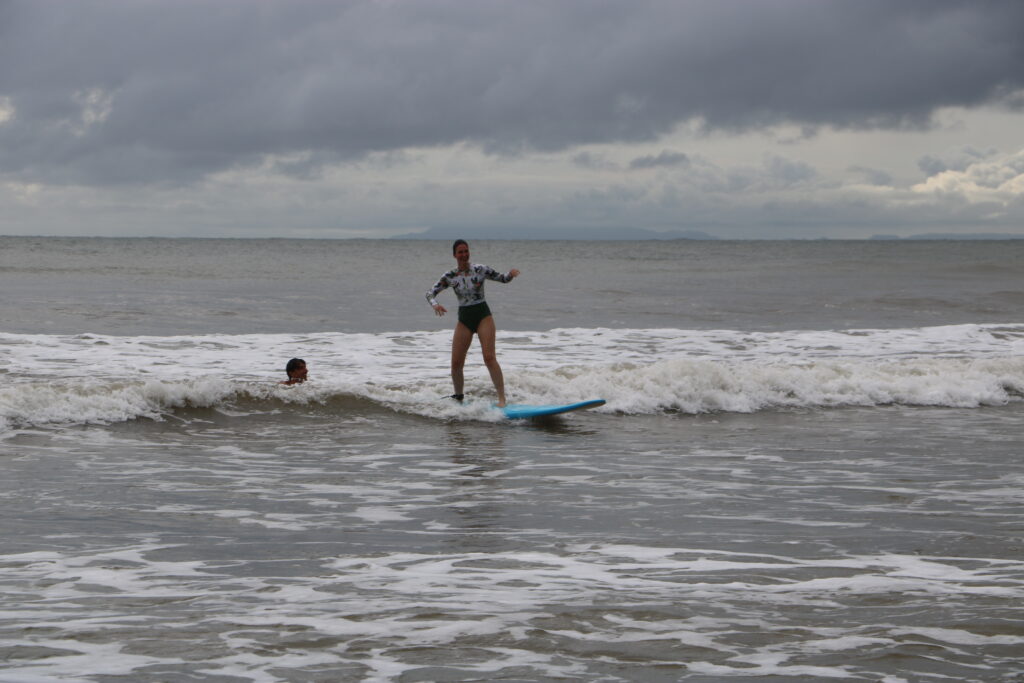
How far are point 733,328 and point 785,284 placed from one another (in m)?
18.7

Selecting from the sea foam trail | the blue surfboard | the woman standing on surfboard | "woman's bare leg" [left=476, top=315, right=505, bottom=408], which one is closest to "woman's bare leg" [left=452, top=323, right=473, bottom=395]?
the woman standing on surfboard

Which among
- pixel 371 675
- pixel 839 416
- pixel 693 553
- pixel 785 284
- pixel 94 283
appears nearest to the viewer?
pixel 371 675

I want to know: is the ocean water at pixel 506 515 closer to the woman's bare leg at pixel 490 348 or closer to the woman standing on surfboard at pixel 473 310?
the woman's bare leg at pixel 490 348

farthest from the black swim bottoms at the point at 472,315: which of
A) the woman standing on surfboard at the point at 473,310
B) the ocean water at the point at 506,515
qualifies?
the ocean water at the point at 506,515

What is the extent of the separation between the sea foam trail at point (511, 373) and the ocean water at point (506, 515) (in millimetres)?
60

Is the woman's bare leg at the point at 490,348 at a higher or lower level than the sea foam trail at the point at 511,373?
higher

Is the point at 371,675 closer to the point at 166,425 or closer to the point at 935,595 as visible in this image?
the point at 935,595

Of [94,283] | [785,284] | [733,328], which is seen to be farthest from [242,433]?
[785,284]

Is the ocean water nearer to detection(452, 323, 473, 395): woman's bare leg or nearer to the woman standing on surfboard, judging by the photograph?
detection(452, 323, 473, 395): woman's bare leg

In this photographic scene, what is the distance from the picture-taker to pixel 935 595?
525 centimetres

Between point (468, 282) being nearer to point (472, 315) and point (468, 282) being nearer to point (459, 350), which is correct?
point (472, 315)

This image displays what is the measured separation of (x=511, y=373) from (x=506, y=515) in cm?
801

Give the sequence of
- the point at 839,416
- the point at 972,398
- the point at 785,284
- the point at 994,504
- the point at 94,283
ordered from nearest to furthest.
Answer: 1. the point at 994,504
2. the point at 839,416
3. the point at 972,398
4. the point at 94,283
5. the point at 785,284

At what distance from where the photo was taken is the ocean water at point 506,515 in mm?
4516
